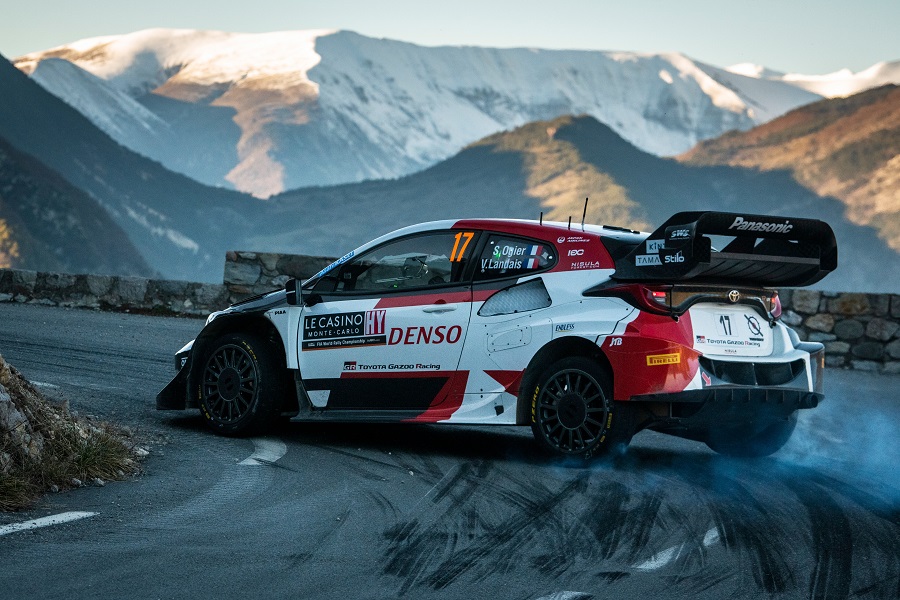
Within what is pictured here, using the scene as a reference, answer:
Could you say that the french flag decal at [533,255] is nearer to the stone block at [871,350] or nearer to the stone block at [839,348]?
the stone block at [839,348]

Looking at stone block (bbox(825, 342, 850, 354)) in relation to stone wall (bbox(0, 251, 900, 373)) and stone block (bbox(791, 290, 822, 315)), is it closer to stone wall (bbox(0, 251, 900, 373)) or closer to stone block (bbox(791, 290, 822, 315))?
stone wall (bbox(0, 251, 900, 373))

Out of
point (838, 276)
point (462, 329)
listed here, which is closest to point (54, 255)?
point (838, 276)

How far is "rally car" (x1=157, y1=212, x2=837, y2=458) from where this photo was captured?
6.82 m

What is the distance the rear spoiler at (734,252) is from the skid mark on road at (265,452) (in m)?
2.34

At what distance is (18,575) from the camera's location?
171 inches

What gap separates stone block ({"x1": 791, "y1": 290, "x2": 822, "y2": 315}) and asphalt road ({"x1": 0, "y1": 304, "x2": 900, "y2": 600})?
9.19 metres

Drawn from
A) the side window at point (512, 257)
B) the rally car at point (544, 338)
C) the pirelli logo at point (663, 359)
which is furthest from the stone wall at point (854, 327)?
the pirelli logo at point (663, 359)

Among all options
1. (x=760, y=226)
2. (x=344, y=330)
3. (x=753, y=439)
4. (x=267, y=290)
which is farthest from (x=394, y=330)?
(x=267, y=290)

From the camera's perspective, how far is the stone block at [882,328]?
17.6 metres

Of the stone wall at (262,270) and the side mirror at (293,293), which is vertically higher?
the stone wall at (262,270)

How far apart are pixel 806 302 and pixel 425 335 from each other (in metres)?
11.9

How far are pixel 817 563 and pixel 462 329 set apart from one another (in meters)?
2.88

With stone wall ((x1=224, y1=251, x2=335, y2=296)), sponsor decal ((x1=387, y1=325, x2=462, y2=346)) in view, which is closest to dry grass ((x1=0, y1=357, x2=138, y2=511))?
sponsor decal ((x1=387, y1=325, x2=462, y2=346))

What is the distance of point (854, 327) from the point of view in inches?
696
